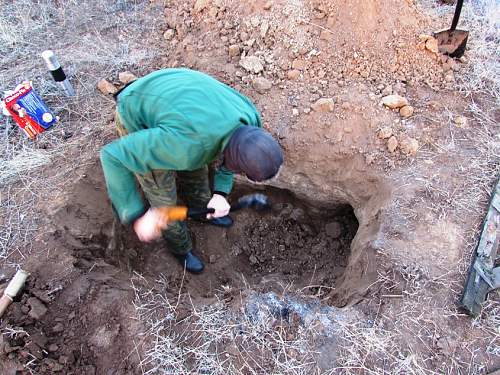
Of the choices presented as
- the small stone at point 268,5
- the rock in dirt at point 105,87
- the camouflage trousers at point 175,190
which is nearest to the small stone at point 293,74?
the small stone at point 268,5

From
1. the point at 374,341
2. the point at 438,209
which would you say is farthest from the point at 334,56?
the point at 374,341

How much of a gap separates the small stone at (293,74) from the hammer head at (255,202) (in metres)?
0.99

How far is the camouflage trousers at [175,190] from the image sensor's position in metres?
2.55

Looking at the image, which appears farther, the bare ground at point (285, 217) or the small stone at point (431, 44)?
the small stone at point (431, 44)

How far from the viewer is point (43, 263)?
103 inches

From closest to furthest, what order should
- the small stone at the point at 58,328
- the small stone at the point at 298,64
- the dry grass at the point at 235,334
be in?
the dry grass at the point at 235,334 → the small stone at the point at 58,328 → the small stone at the point at 298,64

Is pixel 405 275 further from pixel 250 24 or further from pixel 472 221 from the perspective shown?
pixel 250 24

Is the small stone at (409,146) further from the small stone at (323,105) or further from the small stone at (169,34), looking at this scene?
the small stone at (169,34)

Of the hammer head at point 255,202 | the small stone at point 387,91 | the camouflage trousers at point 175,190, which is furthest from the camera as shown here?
the small stone at point 387,91

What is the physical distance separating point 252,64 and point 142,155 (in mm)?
1825

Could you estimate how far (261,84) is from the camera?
341cm

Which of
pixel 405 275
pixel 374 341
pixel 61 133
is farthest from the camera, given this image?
pixel 61 133

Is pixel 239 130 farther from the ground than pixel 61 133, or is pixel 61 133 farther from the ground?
pixel 239 130

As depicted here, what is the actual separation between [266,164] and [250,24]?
2.19m
